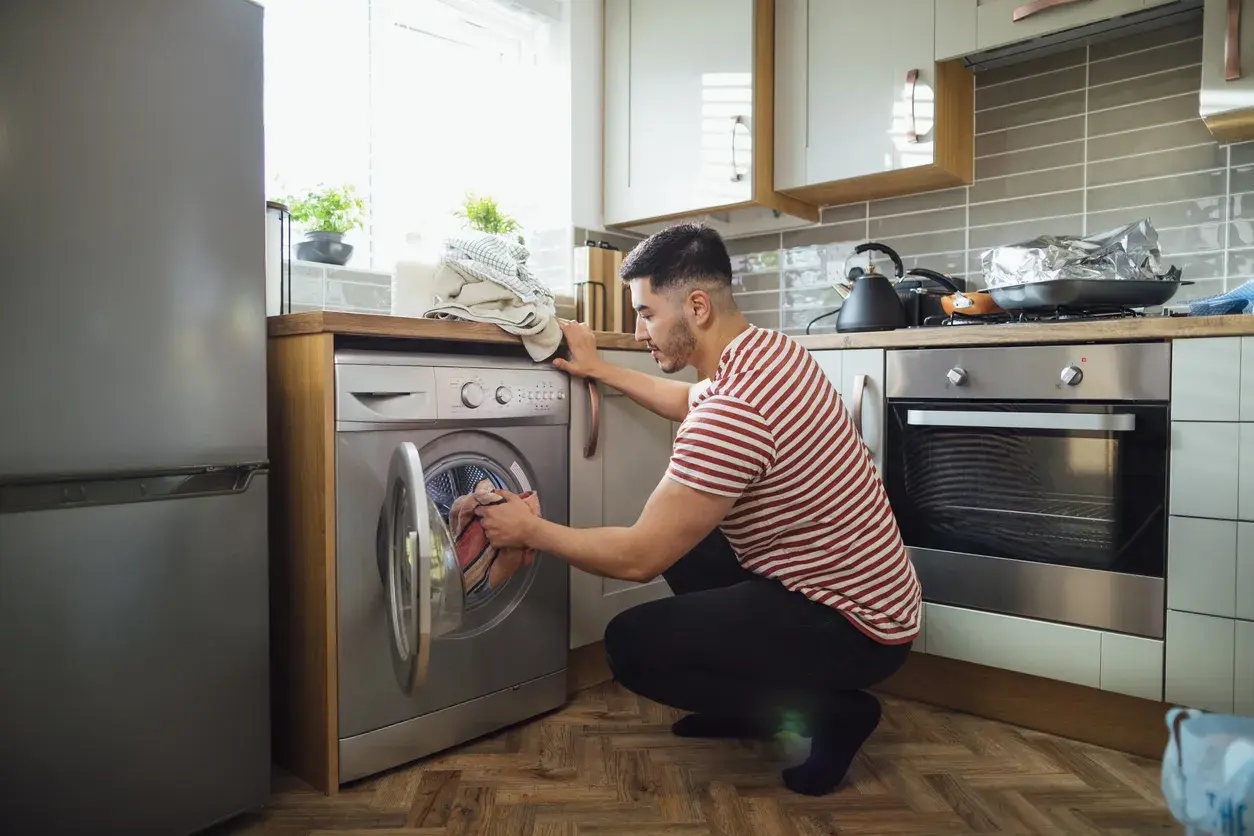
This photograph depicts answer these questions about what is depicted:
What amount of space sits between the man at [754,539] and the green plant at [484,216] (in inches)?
42.3

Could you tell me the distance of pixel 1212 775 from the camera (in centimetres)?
80

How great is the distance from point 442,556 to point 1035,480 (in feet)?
4.52

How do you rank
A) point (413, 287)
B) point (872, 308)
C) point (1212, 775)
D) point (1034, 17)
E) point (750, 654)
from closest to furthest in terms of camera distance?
1. point (1212, 775)
2. point (750, 654)
3. point (413, 287)
4. point (1034, 17)
5. point (872, 308)

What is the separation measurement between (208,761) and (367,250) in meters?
1.61

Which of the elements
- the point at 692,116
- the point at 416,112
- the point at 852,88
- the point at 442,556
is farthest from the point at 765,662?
the point at 416,112

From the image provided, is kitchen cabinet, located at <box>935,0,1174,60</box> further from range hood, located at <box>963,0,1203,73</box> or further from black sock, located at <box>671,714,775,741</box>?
black sock, located at <box>671,714,775,741</box>

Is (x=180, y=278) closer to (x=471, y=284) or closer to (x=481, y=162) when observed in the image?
(x=471, y=284)

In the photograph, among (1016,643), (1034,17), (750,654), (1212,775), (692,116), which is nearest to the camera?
(1212,775)

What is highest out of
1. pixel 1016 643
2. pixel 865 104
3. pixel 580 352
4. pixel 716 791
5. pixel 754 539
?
pixel 865 104

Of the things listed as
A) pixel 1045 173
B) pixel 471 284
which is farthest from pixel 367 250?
pixel 1045 173

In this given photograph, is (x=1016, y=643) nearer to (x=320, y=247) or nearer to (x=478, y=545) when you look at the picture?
(x=478, y=545)

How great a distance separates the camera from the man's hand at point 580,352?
80.4 inches

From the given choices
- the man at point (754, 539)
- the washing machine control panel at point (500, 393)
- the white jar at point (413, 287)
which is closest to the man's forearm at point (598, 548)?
the man at point (754, 539)

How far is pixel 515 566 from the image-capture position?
5.36 ft
